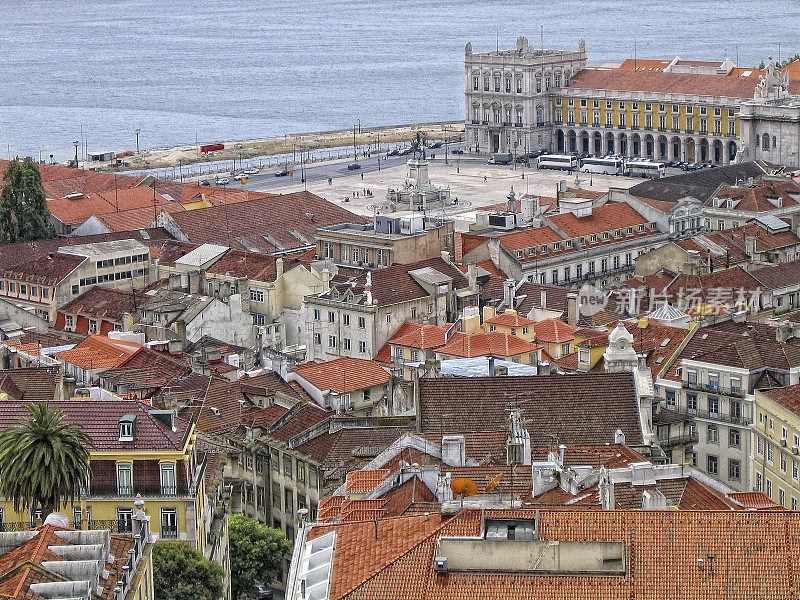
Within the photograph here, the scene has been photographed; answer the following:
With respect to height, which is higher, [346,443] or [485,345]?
[346,443]

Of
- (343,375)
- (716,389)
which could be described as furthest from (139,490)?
(343,375)

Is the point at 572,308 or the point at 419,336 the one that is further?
the point at 572,308

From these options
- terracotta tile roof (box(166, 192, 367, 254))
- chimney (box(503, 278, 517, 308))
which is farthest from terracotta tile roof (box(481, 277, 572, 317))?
terracotta tile roof (box(166, 192, 367, 254))

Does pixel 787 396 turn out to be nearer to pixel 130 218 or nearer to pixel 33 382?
pixel 33 382

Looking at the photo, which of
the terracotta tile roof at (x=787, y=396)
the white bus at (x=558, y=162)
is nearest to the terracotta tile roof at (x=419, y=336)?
the terracotta tile roof at (x=787, y=396)

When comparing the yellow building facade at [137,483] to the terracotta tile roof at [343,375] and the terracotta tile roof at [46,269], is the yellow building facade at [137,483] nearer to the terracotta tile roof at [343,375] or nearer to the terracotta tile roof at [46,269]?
the terracotta tile roof at [343,375]

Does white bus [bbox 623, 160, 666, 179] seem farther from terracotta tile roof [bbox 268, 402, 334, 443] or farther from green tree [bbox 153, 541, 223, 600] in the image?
green tree [bbox 153, 541, 223, 600]

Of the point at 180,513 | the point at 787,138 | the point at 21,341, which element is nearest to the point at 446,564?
the point at 180,513
